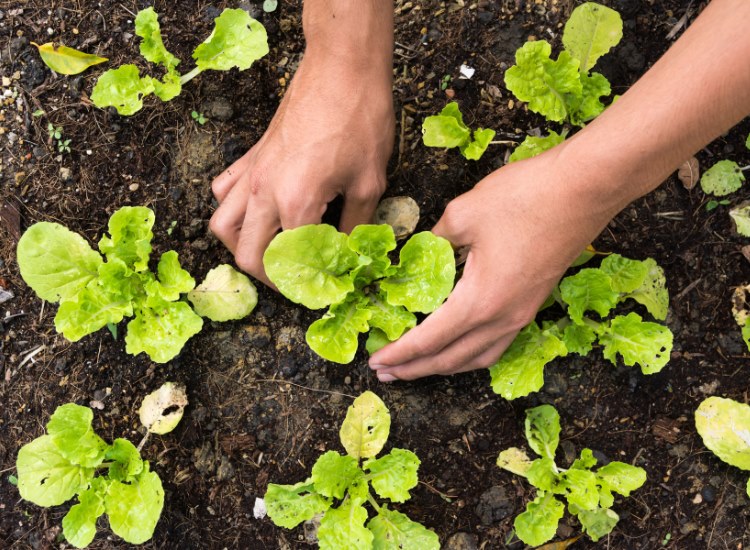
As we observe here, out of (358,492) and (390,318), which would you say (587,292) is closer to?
(390,318)

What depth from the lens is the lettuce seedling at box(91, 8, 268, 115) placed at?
2.16 meters

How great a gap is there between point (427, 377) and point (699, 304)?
1.00 metres

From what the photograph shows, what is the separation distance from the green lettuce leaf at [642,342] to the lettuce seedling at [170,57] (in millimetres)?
1488

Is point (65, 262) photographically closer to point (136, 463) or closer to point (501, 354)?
point (136, 463)

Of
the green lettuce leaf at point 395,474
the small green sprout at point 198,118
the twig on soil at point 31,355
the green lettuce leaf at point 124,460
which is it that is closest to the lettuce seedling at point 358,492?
the green lettuce leaf at point 395,474

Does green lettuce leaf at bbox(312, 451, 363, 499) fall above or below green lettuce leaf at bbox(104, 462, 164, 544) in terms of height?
above

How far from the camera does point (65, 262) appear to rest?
2.10 m

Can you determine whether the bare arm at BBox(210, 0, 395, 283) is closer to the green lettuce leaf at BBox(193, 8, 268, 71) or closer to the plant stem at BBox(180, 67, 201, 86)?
the green lettuce leaf at BBox(193, 8, 268, 71)

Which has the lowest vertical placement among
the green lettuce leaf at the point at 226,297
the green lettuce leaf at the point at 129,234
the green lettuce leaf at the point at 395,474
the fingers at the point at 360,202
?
the green lettuce leaf at the point at 395,474

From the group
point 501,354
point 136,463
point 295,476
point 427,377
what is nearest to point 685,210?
point 501,354

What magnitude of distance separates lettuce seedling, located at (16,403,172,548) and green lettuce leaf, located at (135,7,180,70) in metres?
1.18

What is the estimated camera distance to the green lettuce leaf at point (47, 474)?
6.74 ft

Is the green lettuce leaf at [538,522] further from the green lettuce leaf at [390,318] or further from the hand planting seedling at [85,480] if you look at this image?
the hand planting seedling at [85,480]

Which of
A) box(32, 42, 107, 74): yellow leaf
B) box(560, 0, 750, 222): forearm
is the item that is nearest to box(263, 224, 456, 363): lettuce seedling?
box(560, 0, 750, 222): forearm
